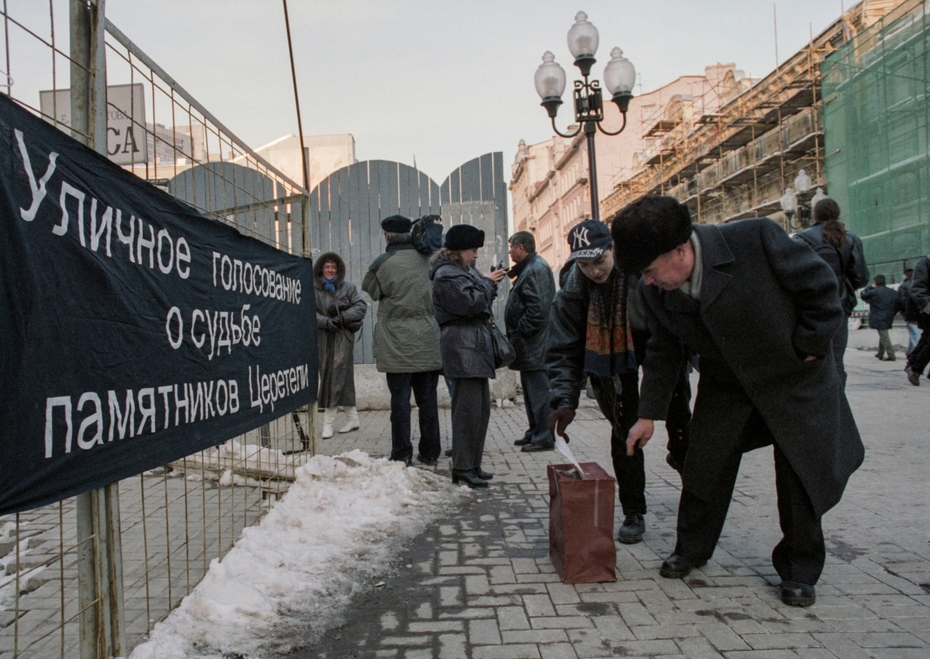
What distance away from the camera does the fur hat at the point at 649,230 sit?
2.86m

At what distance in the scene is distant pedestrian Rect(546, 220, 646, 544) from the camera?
384 cm

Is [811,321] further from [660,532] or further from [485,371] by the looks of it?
[485,371]

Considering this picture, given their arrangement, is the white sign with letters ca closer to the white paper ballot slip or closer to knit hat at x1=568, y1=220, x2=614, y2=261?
knit hat at x1=568, y1=220, x2=614, y2=261

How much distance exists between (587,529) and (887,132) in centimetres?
2352

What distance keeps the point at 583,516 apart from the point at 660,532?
1.01 metres

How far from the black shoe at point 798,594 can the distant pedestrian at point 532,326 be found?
3821mm

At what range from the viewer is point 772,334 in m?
2.95

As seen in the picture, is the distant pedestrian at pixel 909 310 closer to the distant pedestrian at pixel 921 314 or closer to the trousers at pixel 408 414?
the distant pedestrian at pixel 921 314

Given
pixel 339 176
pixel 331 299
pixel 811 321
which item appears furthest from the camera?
pixel 339 176

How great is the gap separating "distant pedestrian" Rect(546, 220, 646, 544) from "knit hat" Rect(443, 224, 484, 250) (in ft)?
4.52

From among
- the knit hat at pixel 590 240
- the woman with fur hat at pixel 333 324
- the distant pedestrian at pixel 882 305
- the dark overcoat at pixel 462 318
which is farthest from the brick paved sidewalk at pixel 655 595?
the distant pedestrian at pixel 882 305

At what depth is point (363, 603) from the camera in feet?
10.5

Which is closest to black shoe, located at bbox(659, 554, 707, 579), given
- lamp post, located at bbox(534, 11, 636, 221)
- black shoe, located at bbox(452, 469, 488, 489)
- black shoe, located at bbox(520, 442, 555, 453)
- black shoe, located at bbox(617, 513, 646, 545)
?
black shoe, located at bbox(617, 513, 646, 545)

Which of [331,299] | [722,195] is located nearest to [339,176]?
[331,299]
